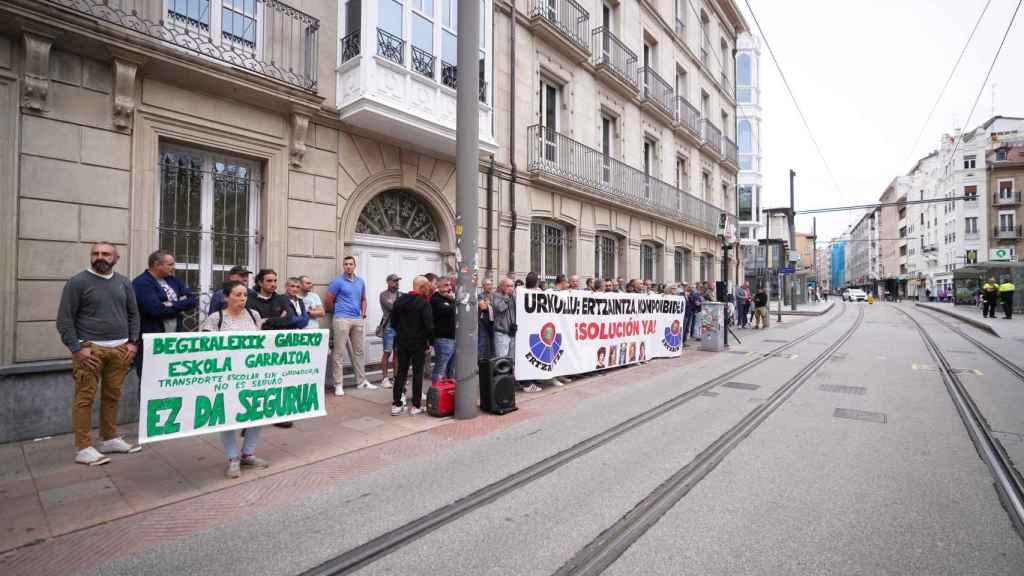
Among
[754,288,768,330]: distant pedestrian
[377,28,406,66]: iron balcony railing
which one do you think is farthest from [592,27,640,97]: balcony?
[754,288,768,330]: distant pedestrian

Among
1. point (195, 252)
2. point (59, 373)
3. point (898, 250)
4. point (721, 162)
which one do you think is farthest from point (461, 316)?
point (898, 250)

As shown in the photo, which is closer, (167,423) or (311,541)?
(311,541)

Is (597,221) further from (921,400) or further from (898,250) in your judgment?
(898,250)

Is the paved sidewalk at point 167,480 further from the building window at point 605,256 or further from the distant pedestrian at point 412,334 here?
the building window at point 605,256

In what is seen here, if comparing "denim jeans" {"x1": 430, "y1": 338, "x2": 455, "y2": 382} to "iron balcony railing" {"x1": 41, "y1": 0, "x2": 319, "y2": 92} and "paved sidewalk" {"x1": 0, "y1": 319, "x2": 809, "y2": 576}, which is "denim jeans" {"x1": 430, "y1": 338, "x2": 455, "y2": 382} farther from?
"iron balcony railing" {"x1": 41, "y1": 0, "x2": 319, "y2": 92}

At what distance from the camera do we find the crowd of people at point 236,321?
14.9 feet

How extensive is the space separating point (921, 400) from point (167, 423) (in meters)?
9.60

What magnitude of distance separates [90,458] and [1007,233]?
7268 cm

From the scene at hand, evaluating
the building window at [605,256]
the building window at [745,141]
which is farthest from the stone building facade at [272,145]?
the building window at [745,141]

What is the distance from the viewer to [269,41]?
24.7ft

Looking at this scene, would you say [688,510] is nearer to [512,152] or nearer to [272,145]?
[272,145]

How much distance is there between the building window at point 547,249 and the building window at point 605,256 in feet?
5.62

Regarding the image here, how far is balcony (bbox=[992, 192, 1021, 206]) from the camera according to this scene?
49375mm

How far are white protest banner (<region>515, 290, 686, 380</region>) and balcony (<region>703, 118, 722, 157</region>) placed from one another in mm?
14584
